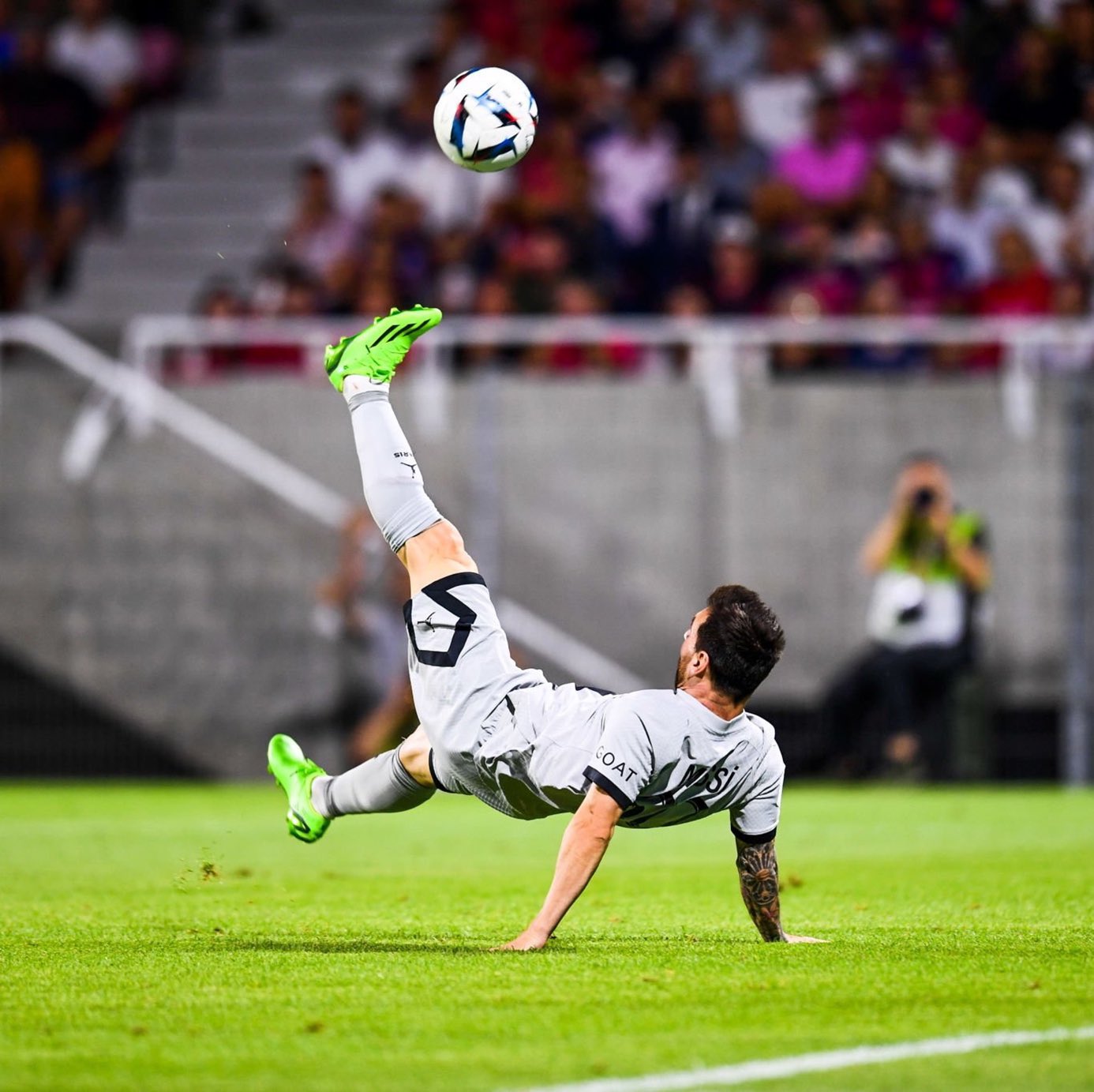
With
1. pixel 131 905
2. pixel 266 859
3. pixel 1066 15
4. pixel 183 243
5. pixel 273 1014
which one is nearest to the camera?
pixel 273 1014

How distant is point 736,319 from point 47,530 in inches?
227

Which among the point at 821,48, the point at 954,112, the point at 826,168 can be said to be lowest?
the point at 826,168

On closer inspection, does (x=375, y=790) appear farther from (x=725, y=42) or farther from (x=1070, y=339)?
(x=725, y=42)

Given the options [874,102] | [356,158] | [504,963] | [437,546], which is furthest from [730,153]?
[504,963]

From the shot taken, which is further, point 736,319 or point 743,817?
point 736,319

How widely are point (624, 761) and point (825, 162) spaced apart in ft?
43.0

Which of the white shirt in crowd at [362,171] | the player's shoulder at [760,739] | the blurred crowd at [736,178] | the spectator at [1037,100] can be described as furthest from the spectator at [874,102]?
the player's shoulder at [760,739]

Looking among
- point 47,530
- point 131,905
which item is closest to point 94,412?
point 47,530

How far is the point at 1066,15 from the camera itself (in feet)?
64.6

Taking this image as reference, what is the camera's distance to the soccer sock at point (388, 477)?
7.79 metres

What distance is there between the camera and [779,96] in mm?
20000

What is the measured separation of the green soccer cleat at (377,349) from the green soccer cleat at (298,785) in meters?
1.47

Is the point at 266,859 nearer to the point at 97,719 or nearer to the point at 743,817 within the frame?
the point at 743,817

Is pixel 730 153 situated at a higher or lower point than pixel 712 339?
higher
